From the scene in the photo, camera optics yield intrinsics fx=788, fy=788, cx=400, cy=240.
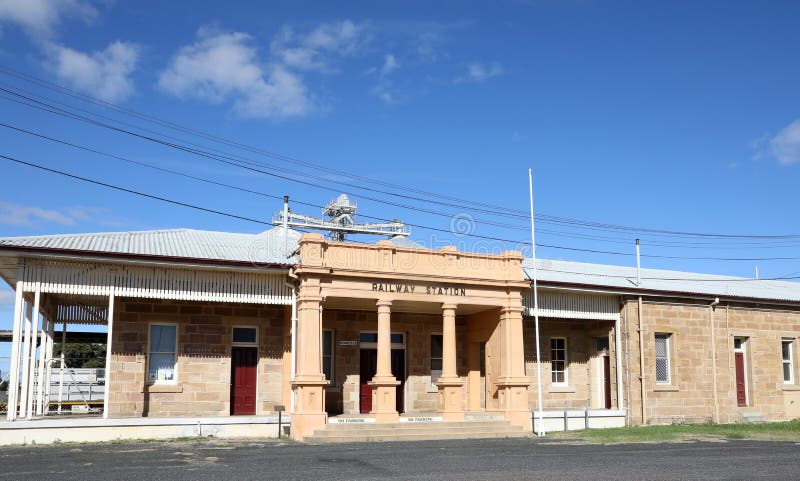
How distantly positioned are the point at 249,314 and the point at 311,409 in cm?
395

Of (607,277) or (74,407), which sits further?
(74,407)

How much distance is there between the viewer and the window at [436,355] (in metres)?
24.4

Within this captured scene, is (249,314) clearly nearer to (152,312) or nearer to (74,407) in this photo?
(152,312)

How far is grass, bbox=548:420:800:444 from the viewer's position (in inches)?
765

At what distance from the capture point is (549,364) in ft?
85.5

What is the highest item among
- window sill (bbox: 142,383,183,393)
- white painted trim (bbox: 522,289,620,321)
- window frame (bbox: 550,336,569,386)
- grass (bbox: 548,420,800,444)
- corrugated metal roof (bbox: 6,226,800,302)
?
corrugated metal roof (bbox: 6,226,800,302)

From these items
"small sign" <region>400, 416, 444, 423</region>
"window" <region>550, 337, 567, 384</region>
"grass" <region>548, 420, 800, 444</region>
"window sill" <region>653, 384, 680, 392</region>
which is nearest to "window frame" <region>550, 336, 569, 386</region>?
"window" <region>550, 337, 567, 384</region>

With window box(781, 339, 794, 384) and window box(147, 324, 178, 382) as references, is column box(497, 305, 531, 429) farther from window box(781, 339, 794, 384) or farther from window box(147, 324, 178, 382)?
window box(781, 339, 794, 384)

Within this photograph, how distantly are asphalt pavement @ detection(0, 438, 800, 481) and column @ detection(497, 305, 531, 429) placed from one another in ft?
11.1

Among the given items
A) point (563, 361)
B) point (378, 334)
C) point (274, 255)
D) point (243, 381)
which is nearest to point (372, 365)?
point (378, 334)

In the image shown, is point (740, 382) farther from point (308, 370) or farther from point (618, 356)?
point (308, 370)

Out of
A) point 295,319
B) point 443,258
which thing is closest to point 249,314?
point 295,319

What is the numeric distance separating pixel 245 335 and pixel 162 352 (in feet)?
7.51

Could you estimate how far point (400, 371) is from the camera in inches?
950
